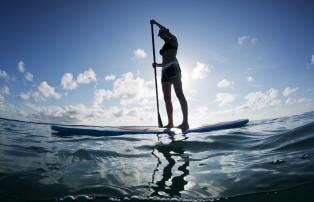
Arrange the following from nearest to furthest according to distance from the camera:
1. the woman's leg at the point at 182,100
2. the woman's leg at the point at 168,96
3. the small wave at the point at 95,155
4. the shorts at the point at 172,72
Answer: the small wave at the point at 95,155, the woman's leg at the point at 182,100, the shorts at the point at 172,72, the woman's leg at the point at 168,96

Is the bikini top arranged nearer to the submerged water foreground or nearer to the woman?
the woman

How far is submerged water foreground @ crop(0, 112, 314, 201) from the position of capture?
2414 mm

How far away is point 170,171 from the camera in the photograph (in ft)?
10.3

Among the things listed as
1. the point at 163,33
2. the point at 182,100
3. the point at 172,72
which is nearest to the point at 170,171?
the point at 182,100

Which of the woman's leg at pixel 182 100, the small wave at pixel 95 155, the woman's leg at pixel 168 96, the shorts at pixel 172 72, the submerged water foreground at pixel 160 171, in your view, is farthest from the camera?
the woman's leg at pixel 168 96

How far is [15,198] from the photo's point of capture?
2.25 m

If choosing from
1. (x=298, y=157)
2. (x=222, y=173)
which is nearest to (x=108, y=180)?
(x=222, y=173)

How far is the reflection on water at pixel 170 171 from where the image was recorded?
2483mm

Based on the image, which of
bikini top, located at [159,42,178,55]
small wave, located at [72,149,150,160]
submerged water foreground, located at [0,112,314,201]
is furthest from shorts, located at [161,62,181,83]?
small wave, located at [72,149,150,160]

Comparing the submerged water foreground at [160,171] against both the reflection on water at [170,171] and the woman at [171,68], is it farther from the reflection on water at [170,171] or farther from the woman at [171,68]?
the woman at [171,68]

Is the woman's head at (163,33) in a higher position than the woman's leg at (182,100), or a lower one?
higher

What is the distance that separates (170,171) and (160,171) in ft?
0.43

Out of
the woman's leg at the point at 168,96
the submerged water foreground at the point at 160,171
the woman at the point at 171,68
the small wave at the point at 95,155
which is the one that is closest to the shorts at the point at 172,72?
the woman at the point at 171,68

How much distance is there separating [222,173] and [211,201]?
2.61 feet
